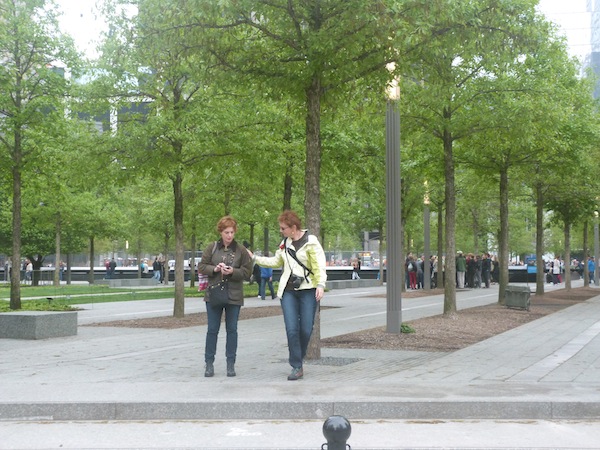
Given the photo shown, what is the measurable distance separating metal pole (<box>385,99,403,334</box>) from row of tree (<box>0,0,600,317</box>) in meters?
0.81

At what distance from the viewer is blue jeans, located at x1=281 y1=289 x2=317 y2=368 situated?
359 inches

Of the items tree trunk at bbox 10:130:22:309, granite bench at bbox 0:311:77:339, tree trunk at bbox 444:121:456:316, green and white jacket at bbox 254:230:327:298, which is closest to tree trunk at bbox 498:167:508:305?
tree trunk at bbox 444:121:456:316

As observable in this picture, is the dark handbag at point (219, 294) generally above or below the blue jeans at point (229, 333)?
above

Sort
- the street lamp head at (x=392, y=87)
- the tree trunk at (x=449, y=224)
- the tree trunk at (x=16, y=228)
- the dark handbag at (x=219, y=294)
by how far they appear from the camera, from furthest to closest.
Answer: the tree trunk at (x=16, y=228)
the tree trunk at (x=449, y=224)
the street lamp head at (x=392, y=87)
the dark handbag at (x=219, y=294)

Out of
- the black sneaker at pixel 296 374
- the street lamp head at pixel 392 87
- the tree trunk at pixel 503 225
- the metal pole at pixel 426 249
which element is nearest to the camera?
the black sneaker at pixel 296 374

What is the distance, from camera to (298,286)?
9133 millimetres

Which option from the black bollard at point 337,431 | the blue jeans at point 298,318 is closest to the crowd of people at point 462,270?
the blue jeans at point 298,318

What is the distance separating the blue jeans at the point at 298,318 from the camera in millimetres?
9117

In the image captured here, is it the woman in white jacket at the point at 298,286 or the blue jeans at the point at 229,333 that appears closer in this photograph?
the woman in white jacket at the point at 298,286

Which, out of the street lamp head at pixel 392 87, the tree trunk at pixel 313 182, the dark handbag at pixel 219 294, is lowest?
the dark handbag at pixel 219 294

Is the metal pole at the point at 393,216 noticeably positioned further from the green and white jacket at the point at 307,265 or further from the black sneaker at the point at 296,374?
the black sneaker at the point at 296,374

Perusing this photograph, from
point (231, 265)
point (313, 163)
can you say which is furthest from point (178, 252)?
point (231, 265)

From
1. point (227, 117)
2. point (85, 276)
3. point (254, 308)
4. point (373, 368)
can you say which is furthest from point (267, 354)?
point (85, 276)

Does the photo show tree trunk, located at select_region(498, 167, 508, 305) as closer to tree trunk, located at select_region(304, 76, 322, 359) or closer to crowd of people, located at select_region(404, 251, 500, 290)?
tree trunk, located at select_region(304, 76, 322, 359)
